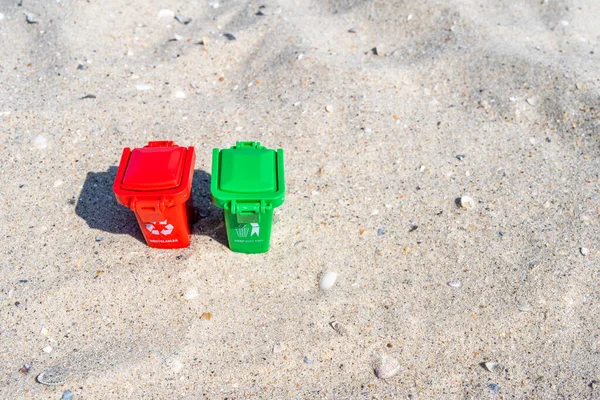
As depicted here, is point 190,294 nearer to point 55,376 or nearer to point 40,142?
point 55,376

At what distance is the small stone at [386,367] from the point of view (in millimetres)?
2438

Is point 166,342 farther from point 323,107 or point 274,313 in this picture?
point 323,107

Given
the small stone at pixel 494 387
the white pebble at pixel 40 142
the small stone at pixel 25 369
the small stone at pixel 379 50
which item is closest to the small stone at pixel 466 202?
the small stone at pixel 494 387

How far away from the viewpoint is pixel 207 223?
3.00m

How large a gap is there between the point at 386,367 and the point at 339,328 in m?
0.29

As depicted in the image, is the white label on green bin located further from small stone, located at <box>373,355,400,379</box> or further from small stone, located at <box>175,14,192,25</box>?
small stone, located at <box>175,14,192,25</box>

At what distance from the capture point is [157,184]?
7.80 ft

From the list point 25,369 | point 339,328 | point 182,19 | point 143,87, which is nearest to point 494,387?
point 339,328

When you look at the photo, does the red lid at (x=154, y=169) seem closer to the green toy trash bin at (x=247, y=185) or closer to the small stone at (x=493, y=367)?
the green toy trash bin at (x=247, y=185)

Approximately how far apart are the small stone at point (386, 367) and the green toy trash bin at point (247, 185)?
85 centimetres

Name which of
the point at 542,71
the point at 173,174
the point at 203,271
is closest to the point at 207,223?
the point at 203,271

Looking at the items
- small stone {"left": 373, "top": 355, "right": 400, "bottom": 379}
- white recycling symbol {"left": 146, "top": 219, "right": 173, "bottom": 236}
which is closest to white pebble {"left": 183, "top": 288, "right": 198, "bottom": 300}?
white recycling symbol {"left": 146, "top": 219, "right": 173, "bottom": 236}

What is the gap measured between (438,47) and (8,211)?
10.9 feet

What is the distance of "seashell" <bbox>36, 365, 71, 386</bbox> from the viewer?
2352 mm
